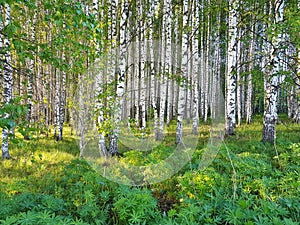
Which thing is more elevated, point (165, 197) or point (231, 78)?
point (231, 78)

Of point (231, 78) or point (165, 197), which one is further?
point (231, 78)

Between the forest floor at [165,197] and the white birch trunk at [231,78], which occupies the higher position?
the white birch trunk at [231,78]

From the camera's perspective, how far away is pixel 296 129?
34.5ft

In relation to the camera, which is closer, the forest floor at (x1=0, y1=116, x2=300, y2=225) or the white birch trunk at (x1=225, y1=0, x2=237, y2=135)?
the forest floor at (x1=0, y1=116, x2=300, y2=225)

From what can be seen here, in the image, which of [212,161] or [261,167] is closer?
[261,167]

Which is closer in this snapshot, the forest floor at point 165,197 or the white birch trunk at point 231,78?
the forest floor at point 165,197

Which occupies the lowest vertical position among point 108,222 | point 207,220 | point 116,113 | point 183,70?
point 108,222

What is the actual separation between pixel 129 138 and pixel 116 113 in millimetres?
3641

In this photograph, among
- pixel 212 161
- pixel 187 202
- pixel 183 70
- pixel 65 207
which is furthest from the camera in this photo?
pixel 183 70

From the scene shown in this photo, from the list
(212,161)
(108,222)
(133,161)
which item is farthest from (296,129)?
(108,222)

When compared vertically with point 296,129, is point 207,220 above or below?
below

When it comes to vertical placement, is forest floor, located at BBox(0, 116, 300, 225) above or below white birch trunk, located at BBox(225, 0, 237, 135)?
below

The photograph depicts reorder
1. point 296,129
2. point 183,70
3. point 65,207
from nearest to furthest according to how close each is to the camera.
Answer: point 65,207 < point 183,70 < point 296,129

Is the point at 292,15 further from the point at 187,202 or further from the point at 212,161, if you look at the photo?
the point at 187,202
